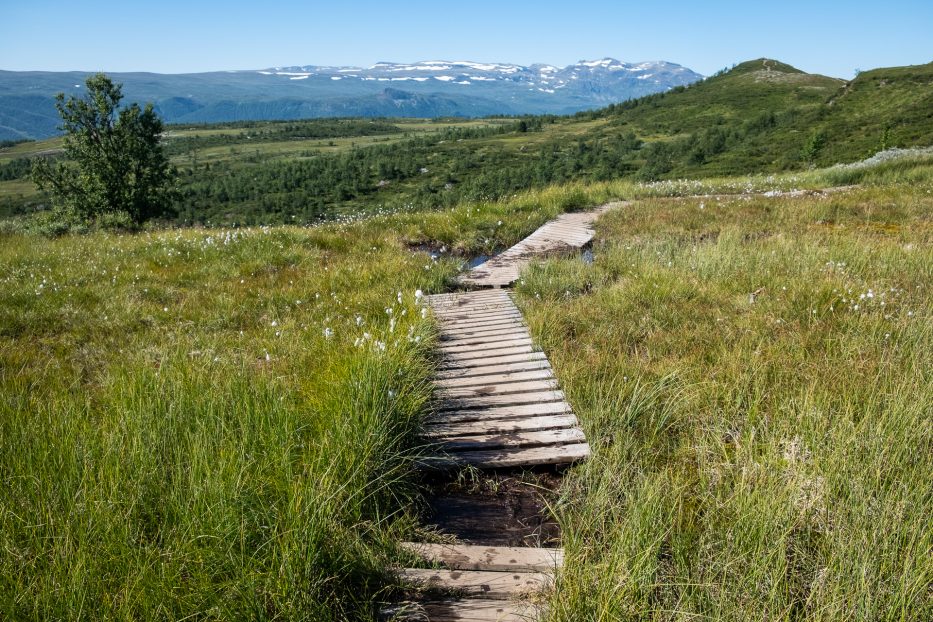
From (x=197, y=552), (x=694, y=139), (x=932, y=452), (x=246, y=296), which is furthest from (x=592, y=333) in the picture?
(x=694, y=139)

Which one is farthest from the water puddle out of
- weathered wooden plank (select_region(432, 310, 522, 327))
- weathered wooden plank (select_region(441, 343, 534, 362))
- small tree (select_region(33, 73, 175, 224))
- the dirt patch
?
small tree (select_region(33, 73, 175, 224))

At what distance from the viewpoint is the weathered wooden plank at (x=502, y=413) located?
14.2 ft

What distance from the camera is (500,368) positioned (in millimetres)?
5270

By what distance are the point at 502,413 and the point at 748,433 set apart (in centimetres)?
183

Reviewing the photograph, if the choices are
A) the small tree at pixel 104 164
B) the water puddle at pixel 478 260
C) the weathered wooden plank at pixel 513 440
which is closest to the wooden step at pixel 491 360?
the weathered wooden plank at pixel 513 440

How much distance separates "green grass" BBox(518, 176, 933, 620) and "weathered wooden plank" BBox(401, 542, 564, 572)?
0.21 metres

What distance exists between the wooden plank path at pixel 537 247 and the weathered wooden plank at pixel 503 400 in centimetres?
416

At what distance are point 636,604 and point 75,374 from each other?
18.3 ft

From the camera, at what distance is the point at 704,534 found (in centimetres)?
257

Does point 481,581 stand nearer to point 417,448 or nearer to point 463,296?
point 417,448

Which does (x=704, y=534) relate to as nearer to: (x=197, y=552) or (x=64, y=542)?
(x=197, y=552)

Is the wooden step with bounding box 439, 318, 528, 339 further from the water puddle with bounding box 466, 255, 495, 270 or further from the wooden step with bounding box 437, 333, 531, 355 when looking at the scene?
the water puddle with bounding box 466, 255, 495, 270

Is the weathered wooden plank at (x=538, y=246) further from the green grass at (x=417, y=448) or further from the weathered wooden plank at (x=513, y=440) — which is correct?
the weathered wooden plank at (x=513, y=440)

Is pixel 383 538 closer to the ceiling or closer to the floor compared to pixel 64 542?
closer to the floor
